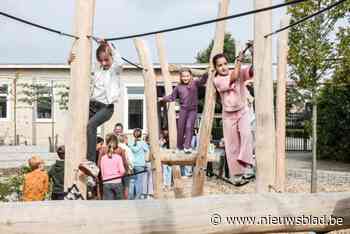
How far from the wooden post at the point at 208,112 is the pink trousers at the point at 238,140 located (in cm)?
28

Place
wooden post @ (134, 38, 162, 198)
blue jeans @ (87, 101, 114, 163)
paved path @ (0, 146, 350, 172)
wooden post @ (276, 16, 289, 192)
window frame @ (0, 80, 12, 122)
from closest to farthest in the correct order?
blue jeans @ (87, 101, 114, 163) → wooden post @ (276, 16, 289, 192) → wooden post @ (134, 38, 162, 198) → paved path @ (0, 146, 350, 172) → window frame @ (0, 80, 12, 122)

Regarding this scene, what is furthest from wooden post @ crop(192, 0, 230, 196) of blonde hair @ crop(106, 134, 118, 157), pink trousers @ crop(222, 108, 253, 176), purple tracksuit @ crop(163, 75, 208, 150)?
blonde hair @ crop(106, 134, 118, 157)

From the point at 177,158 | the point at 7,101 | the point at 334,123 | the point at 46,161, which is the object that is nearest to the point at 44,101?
the point at 7,101

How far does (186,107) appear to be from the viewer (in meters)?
6.37

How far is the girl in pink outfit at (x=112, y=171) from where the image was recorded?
764cm

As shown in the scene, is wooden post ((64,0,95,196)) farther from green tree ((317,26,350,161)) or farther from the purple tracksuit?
green tree ((317,26,350,161))

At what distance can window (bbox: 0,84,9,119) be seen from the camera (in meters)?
24.7

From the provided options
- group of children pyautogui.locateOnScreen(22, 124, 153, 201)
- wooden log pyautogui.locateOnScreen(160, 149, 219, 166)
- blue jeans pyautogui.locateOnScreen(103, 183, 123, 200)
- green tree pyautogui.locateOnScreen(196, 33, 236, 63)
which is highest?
green tree pyautogui.locateOnScreen(196, 33, 236, 63)

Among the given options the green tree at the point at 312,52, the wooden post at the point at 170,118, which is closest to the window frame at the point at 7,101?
the green tree at the point at 312,52

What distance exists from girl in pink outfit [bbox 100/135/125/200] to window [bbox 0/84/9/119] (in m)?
17.9

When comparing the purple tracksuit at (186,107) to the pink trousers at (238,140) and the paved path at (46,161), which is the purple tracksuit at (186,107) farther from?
the paved path at (46,161)

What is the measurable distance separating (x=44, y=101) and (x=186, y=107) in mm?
18387

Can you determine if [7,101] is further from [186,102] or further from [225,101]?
[225,101]

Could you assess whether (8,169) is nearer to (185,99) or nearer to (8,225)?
(185,99)
